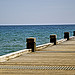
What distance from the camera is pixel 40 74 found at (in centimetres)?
845

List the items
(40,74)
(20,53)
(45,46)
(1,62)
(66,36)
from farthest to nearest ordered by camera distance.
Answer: (66,36) < (45,46) < (20,53) < (1,62) < (40,74)

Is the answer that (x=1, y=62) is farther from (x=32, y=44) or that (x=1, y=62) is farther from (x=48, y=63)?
(x=32, y=44)

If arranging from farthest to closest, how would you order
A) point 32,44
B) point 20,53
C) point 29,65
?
point 32,44 → point 20,53 → point 29,65

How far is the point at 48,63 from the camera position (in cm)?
1051

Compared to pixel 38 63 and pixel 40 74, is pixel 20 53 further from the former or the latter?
pixel 40 74

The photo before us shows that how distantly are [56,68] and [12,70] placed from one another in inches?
61.1

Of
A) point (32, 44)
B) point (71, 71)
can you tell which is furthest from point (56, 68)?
point (32, 44)

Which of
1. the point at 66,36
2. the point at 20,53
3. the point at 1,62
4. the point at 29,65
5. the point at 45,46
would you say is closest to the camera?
the point at 29,65

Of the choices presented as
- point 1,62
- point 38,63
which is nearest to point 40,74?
point 38,63

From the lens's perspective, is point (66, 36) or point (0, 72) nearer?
point (0, 72)

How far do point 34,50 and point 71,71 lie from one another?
6.40 meters

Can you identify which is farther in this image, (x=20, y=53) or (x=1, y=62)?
(x=20, y=53)

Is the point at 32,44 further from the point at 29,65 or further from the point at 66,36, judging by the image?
the point at 66,36

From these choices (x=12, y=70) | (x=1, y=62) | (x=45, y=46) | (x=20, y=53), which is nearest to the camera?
(x=12, y=70)
